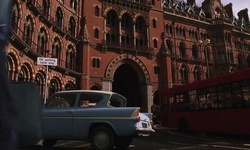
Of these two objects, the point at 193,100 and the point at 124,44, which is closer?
the point at 193,100

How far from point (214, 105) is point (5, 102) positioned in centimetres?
1477

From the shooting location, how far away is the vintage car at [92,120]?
7793 mm

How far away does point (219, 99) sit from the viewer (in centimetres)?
1452

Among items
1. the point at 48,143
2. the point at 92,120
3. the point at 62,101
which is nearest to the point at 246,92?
the point at 92,120

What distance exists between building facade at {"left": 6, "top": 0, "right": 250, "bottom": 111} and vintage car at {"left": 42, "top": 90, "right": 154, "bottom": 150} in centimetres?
1204

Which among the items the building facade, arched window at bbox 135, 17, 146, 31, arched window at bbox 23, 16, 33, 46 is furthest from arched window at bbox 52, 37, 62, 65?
arched window at bbox 135, 17, 146, 31

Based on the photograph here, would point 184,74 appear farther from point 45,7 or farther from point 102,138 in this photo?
point 102,138

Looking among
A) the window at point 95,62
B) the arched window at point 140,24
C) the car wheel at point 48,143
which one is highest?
the arched window at point 140,24

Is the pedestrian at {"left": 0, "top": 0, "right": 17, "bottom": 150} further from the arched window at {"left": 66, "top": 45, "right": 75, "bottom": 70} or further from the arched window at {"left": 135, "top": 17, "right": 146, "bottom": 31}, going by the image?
the arched window at {"left": 135, "top": 17, "right": 146, "bottom": 31}

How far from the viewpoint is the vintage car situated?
7.79 meters

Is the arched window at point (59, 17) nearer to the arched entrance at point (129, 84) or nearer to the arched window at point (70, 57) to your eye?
the arched window at point (70, 57)

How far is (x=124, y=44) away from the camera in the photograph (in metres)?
36.9

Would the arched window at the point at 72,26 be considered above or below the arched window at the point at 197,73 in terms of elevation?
above

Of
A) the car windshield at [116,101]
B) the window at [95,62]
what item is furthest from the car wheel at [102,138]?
the window at [95,62]
